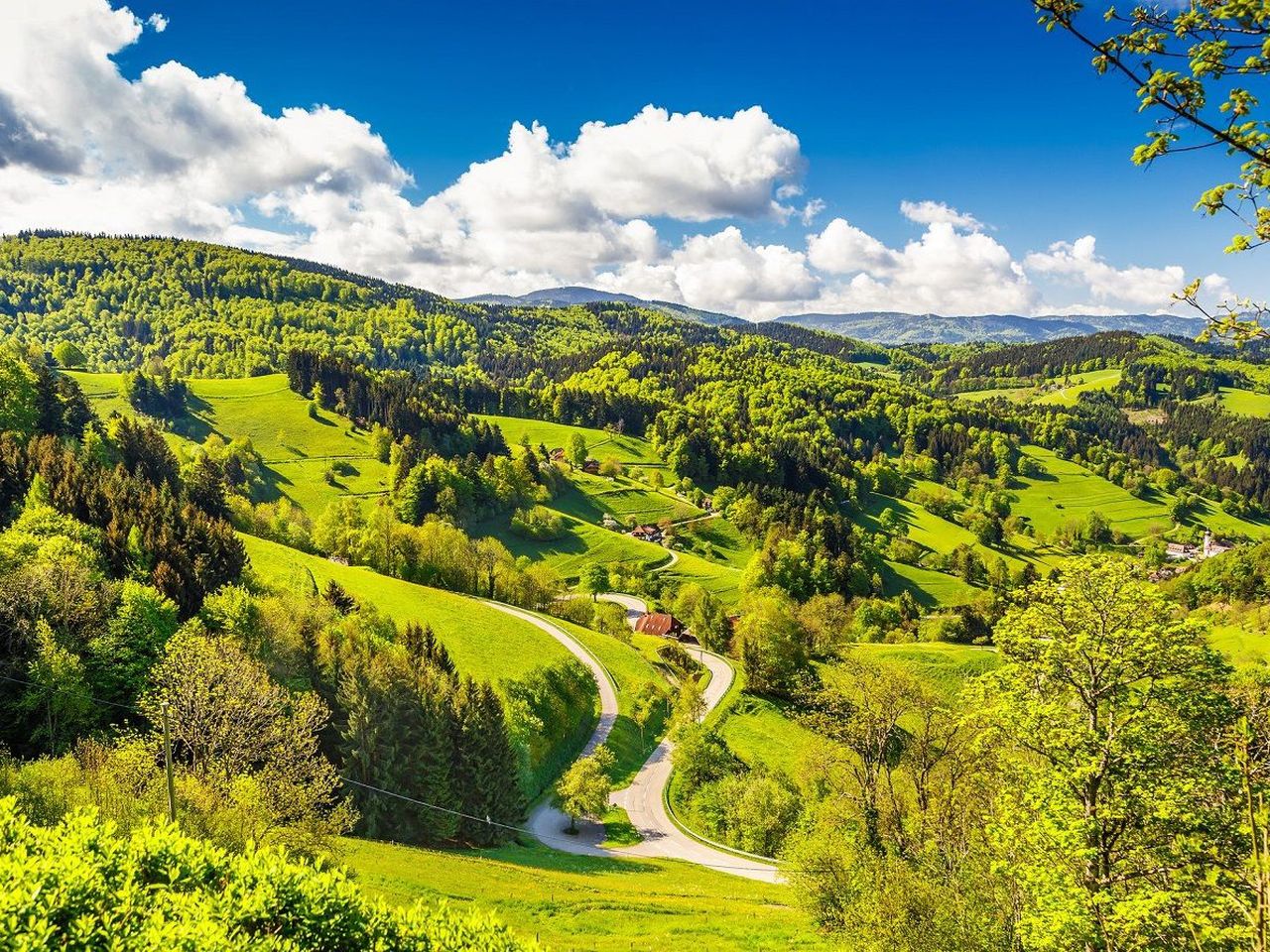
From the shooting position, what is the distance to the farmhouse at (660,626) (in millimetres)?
110375

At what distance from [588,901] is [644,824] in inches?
1165

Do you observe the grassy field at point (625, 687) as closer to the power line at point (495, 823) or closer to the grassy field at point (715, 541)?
the power line at point (495, 823)

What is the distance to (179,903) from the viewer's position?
43.5 ft

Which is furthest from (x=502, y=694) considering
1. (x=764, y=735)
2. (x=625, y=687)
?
(x=764, y=735)

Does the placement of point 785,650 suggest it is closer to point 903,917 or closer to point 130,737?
point 903,917

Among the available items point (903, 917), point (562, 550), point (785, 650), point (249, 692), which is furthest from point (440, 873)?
point (562, 550)

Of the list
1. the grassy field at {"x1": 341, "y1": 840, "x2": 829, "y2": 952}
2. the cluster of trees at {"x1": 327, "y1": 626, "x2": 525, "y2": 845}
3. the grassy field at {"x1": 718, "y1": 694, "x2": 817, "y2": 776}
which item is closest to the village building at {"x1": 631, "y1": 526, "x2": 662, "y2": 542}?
the grassy field at {"x1": 718, "y1": 694, "x2": 817, "y2": 776}

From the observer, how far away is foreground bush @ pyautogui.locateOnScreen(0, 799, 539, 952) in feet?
39.0

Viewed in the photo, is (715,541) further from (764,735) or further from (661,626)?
(764,735)

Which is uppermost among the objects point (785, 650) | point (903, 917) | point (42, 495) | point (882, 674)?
point (42, 495)

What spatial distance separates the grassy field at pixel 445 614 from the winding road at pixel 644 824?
282 inches

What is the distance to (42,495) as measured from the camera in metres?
51.1

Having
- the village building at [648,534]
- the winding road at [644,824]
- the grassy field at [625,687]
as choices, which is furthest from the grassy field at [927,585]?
the winding road at [644,824]

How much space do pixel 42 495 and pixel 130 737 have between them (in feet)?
99.8
